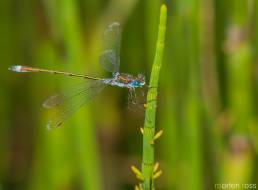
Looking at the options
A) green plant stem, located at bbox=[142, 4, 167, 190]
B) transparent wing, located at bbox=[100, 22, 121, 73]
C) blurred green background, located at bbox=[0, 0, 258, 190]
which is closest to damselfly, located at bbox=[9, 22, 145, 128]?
transparent wing, located at bbox=[100, 22, 121, 73]

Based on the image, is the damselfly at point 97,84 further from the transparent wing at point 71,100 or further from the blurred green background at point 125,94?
the blurred green background at point 125,94

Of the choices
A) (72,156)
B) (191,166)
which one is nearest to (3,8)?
(72,156)

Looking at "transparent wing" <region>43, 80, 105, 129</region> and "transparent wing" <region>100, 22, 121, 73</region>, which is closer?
"transparent wing" <region>43, 80, 105, 129</region>

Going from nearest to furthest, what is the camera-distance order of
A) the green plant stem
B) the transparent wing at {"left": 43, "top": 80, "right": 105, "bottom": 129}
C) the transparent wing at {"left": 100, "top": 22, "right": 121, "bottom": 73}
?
the green plant stem → the transparent wing at {"left": 43, "top": 80, "right": 105, "bottom": 129} → the transparent wing at {"left": 100, "top": 22, "right": 121, "bottom": 73}

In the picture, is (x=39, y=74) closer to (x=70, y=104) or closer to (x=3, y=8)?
(x=3, y=8)

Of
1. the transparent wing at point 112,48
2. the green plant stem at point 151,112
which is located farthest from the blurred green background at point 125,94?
the green plant stem at point 151,112

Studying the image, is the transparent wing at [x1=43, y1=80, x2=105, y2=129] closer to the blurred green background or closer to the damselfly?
the damselfly
